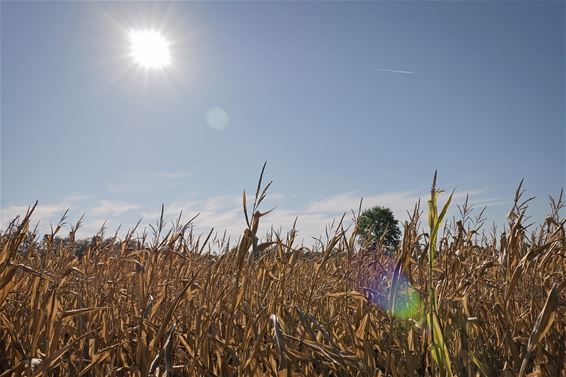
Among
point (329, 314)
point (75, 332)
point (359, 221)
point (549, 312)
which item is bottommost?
point (75, 332)

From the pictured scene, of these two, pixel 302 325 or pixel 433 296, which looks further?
pixel 302 325

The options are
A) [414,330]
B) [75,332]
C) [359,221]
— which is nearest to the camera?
[414,330]

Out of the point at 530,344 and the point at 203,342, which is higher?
the point at 530,344

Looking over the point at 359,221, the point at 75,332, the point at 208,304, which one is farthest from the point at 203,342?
the point at 359,221

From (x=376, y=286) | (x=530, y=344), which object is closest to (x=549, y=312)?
(x=530, y=344)

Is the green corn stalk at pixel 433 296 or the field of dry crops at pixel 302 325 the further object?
the field of dry crops at pixel 302 325

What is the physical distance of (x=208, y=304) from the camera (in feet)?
6.01

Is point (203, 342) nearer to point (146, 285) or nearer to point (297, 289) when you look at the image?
point (146, 285)

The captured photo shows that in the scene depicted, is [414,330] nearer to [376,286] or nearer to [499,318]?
[499,318]

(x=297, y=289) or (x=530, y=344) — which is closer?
(x=530, y=344)

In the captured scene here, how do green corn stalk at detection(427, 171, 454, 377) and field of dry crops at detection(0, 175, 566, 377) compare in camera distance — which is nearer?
green corn stalk at detection(427, 171, 454, 377)

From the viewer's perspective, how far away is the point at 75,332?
200 centimetres

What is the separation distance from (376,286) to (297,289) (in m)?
0.96

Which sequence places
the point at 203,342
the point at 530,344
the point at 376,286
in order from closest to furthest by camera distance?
1. the point at 530,344
2. the point at 203,342
3. the point at 376,286
